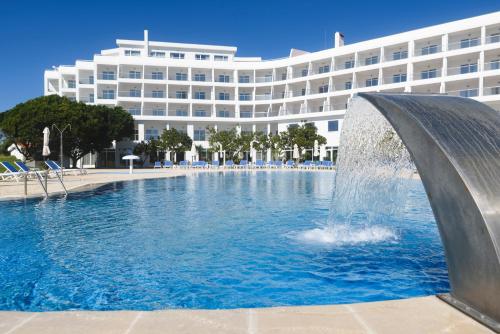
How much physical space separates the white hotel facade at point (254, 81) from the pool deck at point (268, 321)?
4167 centimetres

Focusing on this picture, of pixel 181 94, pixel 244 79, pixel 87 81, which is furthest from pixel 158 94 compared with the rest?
pixel 244 79

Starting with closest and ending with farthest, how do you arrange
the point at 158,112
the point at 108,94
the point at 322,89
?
the point at 322,89, the point at 158,112, the point at 108,94

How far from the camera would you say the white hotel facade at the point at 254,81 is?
4175 cm

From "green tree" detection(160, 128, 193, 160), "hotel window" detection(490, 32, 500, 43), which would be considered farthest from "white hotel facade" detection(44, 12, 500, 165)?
"green tree" detection(160, 128, 193, 160)

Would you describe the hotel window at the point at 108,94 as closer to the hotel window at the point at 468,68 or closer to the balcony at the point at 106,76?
the balcony at the point at 106,76

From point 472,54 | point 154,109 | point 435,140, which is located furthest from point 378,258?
point 154,109

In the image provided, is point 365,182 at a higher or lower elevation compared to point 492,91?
lower

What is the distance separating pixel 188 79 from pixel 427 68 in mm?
30592

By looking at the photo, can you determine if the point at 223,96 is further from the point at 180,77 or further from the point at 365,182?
the point at 365,182

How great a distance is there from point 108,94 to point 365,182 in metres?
49.9

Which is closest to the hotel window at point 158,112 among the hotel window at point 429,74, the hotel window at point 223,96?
the hotel window at point 223,96

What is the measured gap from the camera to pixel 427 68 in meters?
42.8

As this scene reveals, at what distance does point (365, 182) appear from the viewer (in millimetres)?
10883

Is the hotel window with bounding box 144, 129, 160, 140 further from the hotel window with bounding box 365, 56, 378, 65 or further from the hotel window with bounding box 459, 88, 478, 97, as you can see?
the hotel window with bounding box 459, 88, 478, 97
